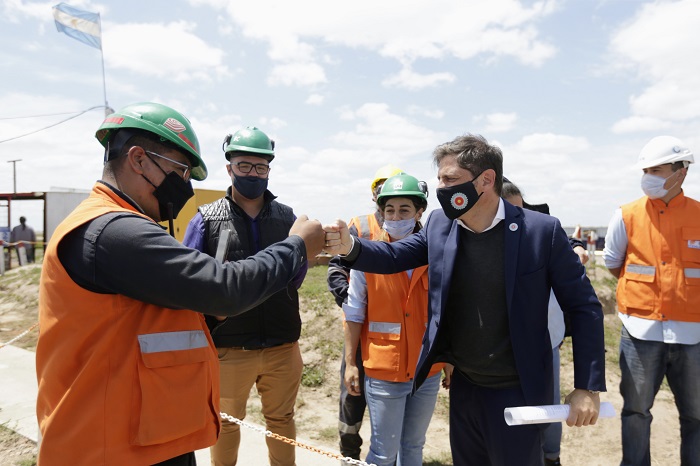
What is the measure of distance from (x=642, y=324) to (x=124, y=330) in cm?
364

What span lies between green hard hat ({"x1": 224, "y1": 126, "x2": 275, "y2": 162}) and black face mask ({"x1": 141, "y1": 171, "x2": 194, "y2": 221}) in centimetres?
147

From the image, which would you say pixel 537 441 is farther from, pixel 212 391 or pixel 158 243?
pixel 158 243

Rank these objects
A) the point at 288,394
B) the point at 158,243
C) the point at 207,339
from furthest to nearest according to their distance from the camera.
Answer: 1. the point at 288,394
2. the point at 207,339
3. the point at 158,243

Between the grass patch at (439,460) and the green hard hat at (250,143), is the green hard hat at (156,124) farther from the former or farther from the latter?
the grass patch at (439,460)

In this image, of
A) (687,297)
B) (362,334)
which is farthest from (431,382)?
(687,297)

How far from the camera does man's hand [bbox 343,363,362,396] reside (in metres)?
3.35

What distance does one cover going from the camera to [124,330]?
1.65m

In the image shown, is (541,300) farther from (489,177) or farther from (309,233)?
(309,233)

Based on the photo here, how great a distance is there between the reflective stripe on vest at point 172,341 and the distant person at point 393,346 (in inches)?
59.9

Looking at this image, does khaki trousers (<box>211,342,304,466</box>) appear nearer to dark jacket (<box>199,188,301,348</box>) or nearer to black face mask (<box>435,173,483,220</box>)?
dark jacket (<box>199,188,301,348</box>)

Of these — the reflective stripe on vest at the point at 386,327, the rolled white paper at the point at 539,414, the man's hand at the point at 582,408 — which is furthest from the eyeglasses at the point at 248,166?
the man's hand at the point at 582,408

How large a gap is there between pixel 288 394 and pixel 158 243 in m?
2.27

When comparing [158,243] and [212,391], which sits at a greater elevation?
[158,243]

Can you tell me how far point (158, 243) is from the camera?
1.61 m
